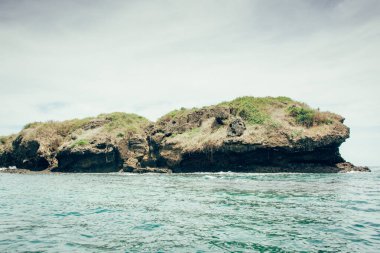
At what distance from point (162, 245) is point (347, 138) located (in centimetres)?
3615

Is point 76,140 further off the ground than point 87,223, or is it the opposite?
point 76,140

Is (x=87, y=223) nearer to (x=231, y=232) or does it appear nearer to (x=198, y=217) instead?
(x=198, y=217)

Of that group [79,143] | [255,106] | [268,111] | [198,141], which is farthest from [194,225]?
[79,143]

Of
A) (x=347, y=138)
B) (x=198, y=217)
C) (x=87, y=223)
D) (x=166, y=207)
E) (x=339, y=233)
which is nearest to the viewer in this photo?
(x=339, y=233)

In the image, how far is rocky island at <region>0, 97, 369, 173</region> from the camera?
3778 centimetres

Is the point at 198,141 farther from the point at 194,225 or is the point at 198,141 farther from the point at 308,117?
the point at 194,225

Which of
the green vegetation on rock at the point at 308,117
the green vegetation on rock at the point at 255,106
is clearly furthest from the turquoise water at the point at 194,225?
the green vegetation on rock at the point at 255,106

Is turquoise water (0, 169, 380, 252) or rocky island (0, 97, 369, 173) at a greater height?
rocky island (0, 97, 369, 173)

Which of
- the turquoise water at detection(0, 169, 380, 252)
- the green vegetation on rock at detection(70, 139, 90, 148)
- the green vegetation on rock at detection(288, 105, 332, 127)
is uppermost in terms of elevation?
the green vegetation on rock at detection(288, 105, 332, 127)

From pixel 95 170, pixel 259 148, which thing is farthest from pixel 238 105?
pixel 95 170

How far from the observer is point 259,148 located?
37.9m

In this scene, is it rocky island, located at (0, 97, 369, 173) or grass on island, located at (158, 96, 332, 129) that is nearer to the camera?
rocky island, located at (0, 97, 369, 173)

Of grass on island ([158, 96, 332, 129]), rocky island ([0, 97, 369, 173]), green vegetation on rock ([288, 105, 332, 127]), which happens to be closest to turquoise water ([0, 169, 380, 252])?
rocky island ([0, 97, 369, 173])

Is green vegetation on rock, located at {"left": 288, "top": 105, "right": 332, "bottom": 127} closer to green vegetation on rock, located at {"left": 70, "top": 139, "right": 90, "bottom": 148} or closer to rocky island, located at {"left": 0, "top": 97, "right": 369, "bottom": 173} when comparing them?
rocky island, located at {"left": 0, "top": 97, "right": 369, "bottom": 173}
